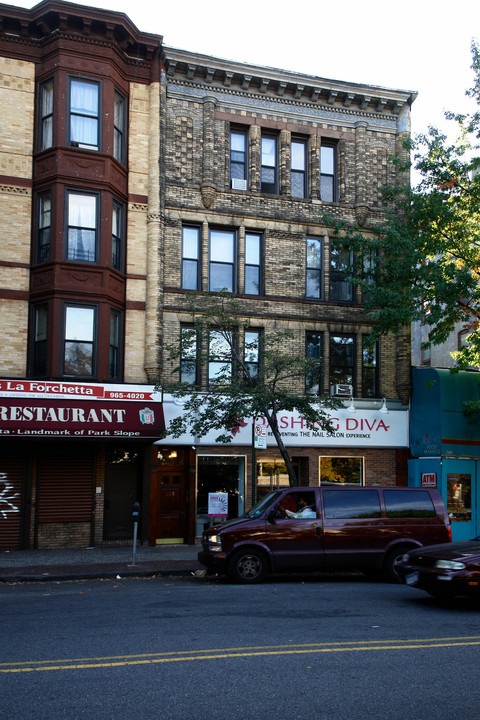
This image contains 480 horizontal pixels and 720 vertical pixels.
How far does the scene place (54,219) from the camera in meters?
18.7

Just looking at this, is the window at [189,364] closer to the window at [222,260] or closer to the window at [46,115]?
the window at [222,260]

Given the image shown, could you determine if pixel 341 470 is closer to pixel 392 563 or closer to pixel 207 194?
pixel 392 563

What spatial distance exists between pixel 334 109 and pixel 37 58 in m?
9.23

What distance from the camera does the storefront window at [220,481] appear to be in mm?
20078

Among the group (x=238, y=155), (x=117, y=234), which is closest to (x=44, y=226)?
(x=117, y=234)

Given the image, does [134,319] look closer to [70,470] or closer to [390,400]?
[70,470]

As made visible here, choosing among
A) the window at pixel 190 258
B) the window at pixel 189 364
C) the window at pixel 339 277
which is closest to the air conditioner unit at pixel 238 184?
the window at pixel 190 258

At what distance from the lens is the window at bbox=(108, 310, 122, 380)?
19.4 meters

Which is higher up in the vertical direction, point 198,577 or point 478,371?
point 478,371

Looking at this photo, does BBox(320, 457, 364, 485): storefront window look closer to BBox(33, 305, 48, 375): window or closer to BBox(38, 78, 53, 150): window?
BBox(33, 305, 48, 375): window

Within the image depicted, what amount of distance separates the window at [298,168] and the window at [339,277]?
204cm

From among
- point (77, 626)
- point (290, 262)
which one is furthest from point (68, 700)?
point (290, 262)

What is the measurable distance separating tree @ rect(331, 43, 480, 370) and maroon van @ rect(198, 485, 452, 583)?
6.26 m

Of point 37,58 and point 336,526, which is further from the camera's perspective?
point 37,58
